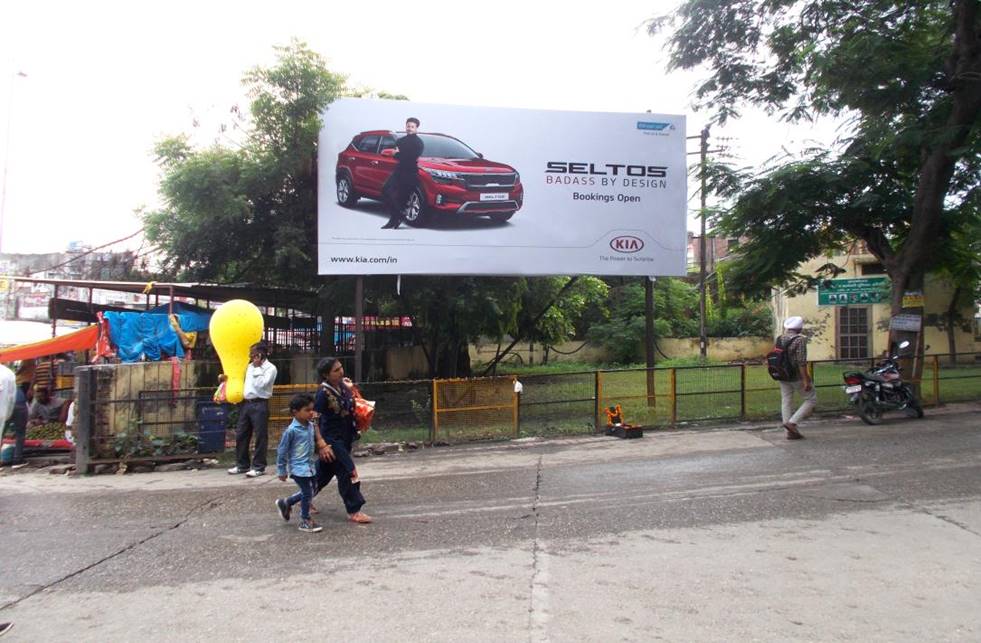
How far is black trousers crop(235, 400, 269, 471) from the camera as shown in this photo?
28.7 ft

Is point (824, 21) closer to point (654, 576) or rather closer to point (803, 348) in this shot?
point (803, 348)

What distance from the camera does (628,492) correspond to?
7312 mm

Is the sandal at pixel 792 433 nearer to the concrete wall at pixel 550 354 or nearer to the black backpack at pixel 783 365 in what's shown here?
the black backpack at pixel 783 365

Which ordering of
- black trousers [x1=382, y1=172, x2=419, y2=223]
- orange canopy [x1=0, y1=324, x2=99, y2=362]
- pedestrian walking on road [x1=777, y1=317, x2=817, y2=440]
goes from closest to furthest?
1. pedestrian walking on road [x1=777, y1=317, x2=817, y2=440]
2. orange canopy [x1=0, y1=324, x2=99, y2=362]
3. black trousers [x1=382, y1=172, x2=419, y2=223]

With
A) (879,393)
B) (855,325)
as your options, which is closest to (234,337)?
(879,393)

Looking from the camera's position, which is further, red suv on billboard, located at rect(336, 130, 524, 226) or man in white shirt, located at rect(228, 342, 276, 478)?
red suv on billboard, located at rect(336, 130, 524, 226)

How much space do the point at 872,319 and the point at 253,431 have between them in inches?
1033

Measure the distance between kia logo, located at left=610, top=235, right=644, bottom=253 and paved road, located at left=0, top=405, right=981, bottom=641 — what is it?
5.03 meters

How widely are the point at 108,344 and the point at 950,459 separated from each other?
40.4ft

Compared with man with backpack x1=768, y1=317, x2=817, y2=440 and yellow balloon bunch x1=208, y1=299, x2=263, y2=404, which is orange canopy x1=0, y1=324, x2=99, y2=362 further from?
man with backpack x1=768, y1=317, x2=817, y2=440

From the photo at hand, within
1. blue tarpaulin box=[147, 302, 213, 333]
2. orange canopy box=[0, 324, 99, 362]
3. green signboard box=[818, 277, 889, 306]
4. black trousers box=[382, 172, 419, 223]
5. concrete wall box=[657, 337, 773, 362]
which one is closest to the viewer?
orange canopy box=[0, 324, 99, 362]

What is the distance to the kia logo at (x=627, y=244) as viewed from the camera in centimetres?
1280

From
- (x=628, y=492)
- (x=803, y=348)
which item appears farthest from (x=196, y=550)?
(x=803, y=348)

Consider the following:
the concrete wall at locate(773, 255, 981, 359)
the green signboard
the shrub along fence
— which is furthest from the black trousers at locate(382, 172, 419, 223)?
the concrete wall at locate(773, 255, 981, 359)
